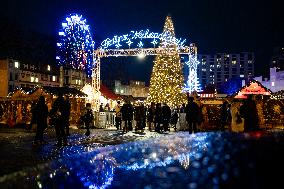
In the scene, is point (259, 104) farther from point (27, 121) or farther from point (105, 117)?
point (27, 121)

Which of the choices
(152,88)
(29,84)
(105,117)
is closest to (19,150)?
(105,117)

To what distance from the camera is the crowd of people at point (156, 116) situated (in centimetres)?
1434

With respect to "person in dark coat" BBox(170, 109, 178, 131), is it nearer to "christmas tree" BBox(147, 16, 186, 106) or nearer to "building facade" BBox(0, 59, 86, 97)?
"christmas tree" BBox(147, 16, 186, 106)

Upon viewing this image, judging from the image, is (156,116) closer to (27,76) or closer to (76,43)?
(76,43)

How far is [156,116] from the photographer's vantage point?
24.6m

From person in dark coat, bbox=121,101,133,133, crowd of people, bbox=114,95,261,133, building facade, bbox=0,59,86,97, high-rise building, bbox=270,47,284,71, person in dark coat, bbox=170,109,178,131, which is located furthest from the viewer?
high-rise building, bbox=270,47,284,71

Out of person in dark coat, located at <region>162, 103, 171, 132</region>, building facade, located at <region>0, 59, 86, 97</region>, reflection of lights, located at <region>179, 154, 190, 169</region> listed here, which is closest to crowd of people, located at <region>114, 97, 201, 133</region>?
person in dark coat, located at <region>162, 103, 171, 132</region>

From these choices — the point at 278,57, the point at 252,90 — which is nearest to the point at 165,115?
the point at 252,90

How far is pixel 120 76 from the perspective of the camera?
11606 centimetres

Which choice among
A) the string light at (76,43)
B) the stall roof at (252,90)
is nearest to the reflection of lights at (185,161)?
the stall roof at (252,90)

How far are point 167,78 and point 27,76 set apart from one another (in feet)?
166

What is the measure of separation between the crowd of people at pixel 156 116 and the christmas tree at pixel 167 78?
699cm

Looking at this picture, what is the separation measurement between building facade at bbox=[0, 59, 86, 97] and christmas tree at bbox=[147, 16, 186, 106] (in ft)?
128

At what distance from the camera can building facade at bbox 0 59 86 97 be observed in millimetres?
73625
